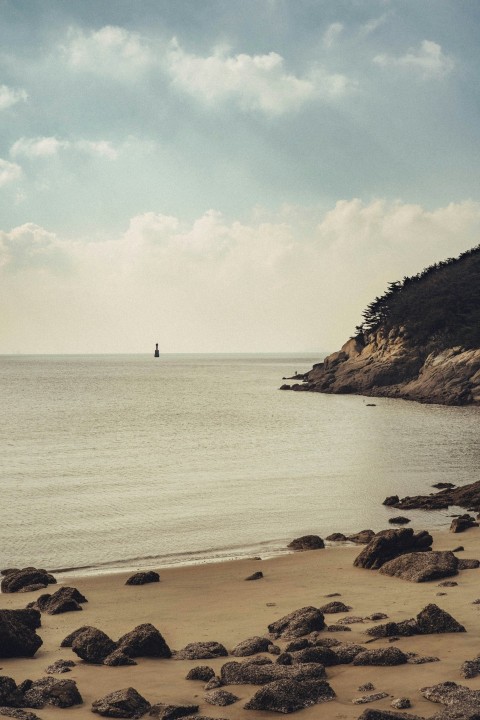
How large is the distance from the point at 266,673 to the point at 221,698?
2.65 feet

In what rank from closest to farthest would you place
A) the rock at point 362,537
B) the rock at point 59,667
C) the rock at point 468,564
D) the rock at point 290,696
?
the rock at point 290,696, the rock at point 59,667, the rock at point 468,564, the rock at point 362,537

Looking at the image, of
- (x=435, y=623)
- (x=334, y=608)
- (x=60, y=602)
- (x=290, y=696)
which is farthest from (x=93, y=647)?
(x=435, y=623)

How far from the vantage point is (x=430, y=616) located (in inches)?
469

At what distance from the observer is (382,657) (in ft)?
34.0

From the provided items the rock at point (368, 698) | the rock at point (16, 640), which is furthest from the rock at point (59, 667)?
the rock at point (368, 698)

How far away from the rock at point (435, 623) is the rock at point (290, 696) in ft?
9.99

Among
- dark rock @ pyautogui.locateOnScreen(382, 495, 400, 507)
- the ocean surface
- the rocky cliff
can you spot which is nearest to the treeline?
the rocky cliff

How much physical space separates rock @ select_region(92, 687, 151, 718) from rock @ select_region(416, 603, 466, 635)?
A: 15.9ft

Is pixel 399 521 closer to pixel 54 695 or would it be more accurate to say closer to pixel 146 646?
pixel 146 646

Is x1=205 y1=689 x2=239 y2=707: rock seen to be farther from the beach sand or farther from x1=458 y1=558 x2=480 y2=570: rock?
x1=458 y1=558 x2=480 y2=570: rock

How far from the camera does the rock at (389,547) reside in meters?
17.9

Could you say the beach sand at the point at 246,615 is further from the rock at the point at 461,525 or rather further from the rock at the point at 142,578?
the rock at the point at 461,525

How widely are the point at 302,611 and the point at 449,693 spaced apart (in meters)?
4.21

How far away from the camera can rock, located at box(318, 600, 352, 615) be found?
14.0m
